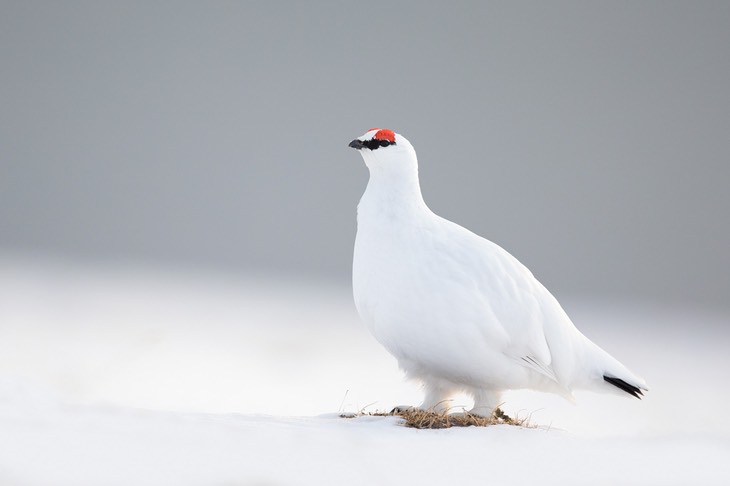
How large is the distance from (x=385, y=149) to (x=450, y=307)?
73cm

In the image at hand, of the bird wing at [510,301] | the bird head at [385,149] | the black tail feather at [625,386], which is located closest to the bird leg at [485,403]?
the bird wing at [510,301]

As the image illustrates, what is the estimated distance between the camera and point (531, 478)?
108 inches

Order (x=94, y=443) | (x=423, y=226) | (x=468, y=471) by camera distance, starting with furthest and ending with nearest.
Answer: (x=423, y=226) → (x=468, y=471) → (x=94, y=443)

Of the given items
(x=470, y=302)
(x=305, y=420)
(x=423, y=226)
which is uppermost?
(x=423, y=226)

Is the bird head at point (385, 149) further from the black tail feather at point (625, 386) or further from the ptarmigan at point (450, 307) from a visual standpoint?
the black tail feather at point (625, 386)

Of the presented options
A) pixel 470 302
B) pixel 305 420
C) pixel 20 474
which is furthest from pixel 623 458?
pixel 20 474

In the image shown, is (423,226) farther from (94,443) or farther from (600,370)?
(94,443)

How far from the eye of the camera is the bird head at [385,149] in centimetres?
367

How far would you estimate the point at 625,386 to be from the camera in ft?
12.4

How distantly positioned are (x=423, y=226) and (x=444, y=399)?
0.72m

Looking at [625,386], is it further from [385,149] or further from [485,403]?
[385,149]

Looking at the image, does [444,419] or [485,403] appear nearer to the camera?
[444,419]

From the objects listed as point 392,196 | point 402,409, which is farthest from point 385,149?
point 402,409

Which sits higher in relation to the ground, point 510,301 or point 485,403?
point 510,301
